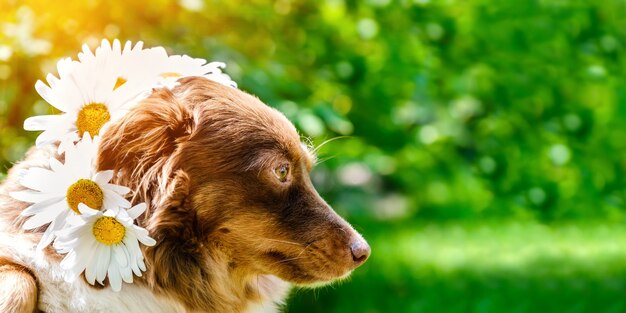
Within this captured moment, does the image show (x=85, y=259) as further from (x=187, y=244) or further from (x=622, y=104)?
(x=622, y=104)

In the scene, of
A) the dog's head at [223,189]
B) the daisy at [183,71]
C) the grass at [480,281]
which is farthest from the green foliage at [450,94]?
the dog's head at [223,189]

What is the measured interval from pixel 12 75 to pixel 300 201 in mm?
1927

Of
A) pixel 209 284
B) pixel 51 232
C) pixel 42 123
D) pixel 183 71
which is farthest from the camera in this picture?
pixel 183 71

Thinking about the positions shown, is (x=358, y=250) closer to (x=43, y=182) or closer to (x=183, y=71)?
(x=183, y=71)

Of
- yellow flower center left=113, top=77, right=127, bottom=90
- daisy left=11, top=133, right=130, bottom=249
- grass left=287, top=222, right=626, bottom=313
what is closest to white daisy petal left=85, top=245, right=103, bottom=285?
daisy left=11, top=133, right=130, bottom=249

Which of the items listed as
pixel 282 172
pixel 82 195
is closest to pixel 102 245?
pixel 82 195

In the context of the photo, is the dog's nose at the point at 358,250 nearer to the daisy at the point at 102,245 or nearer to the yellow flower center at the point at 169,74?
the daisy at the point at 102,245

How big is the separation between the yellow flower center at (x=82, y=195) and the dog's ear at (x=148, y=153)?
0.08 meters

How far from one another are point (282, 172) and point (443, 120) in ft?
12.4

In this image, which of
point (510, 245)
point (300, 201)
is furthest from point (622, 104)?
point (300, 201)

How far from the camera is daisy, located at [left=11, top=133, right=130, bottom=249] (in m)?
2.43

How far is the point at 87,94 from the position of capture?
8.32ft

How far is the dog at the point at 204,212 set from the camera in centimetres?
250

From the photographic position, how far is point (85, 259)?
241 centimetres
